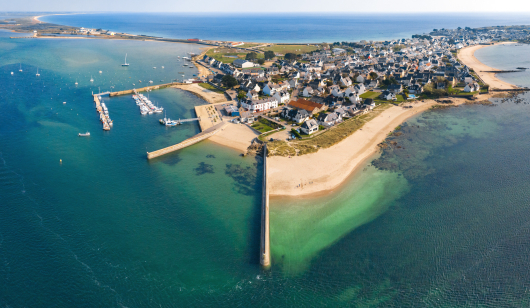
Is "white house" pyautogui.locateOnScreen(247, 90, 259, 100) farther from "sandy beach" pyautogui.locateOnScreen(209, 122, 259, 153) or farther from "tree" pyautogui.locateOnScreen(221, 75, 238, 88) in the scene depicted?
"sandy beach" pyautogui.locateOnScreen(209, 122, 259, 153)

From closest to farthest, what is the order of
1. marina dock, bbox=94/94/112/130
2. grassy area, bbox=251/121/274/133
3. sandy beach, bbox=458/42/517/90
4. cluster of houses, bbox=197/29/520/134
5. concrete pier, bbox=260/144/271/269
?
concrete pier, bbox=260/144/271/269, grassy area, bbox=251/121/274/133, marina dock, bbox=94/94/112/130, cluster of houses, bbox=197/29/520/134, sandy beach, bbox=458/42/517/90

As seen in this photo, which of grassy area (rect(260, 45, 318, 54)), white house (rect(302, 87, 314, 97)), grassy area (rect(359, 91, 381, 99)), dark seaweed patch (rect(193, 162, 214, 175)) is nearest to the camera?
dark seaweed patch (rect(193, 162, 214, 175))

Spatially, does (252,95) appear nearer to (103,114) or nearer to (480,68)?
(103,114)

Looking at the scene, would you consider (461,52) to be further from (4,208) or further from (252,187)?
(4,208)

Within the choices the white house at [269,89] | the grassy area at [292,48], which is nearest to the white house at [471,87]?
the white house at [269,89]

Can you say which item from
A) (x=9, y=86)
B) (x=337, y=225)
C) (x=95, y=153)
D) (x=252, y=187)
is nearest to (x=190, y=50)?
→ (x=9, y=86)

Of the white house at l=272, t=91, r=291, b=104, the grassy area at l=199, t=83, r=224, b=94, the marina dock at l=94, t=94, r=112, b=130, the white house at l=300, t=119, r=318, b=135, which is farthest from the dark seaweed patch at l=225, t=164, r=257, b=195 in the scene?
the grassy area at l=199, t=83, r=224, b=94
